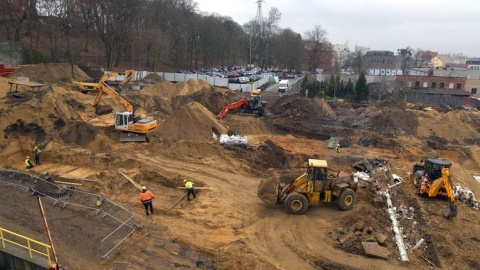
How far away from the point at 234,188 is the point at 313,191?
437 centimetres

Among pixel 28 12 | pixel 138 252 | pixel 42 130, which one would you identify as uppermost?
pixel 28 12

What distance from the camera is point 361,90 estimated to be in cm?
4616

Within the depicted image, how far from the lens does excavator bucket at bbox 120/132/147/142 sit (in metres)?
23.8

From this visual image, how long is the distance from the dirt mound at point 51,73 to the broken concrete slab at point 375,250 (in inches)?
1343

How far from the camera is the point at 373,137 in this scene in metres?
27.2

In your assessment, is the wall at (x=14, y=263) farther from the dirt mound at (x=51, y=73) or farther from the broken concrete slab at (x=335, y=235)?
the dirt mound at (x=51, y=73)

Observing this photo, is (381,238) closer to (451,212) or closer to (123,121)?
(451,212)

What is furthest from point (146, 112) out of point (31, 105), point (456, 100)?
point (456, 100)

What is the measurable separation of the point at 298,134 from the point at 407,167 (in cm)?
900

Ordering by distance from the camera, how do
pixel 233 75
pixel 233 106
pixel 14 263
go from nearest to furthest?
pixel 14 263 → pixel 233 106 → pixel 233 75

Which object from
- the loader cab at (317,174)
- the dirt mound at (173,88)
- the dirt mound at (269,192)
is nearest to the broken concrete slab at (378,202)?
the loader cab at (317,174)

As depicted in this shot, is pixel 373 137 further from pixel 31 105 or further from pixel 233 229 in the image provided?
pixel 31 105

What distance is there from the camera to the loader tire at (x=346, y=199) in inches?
589

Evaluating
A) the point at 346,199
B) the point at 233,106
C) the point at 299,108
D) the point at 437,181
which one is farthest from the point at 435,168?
the point at 299,108
